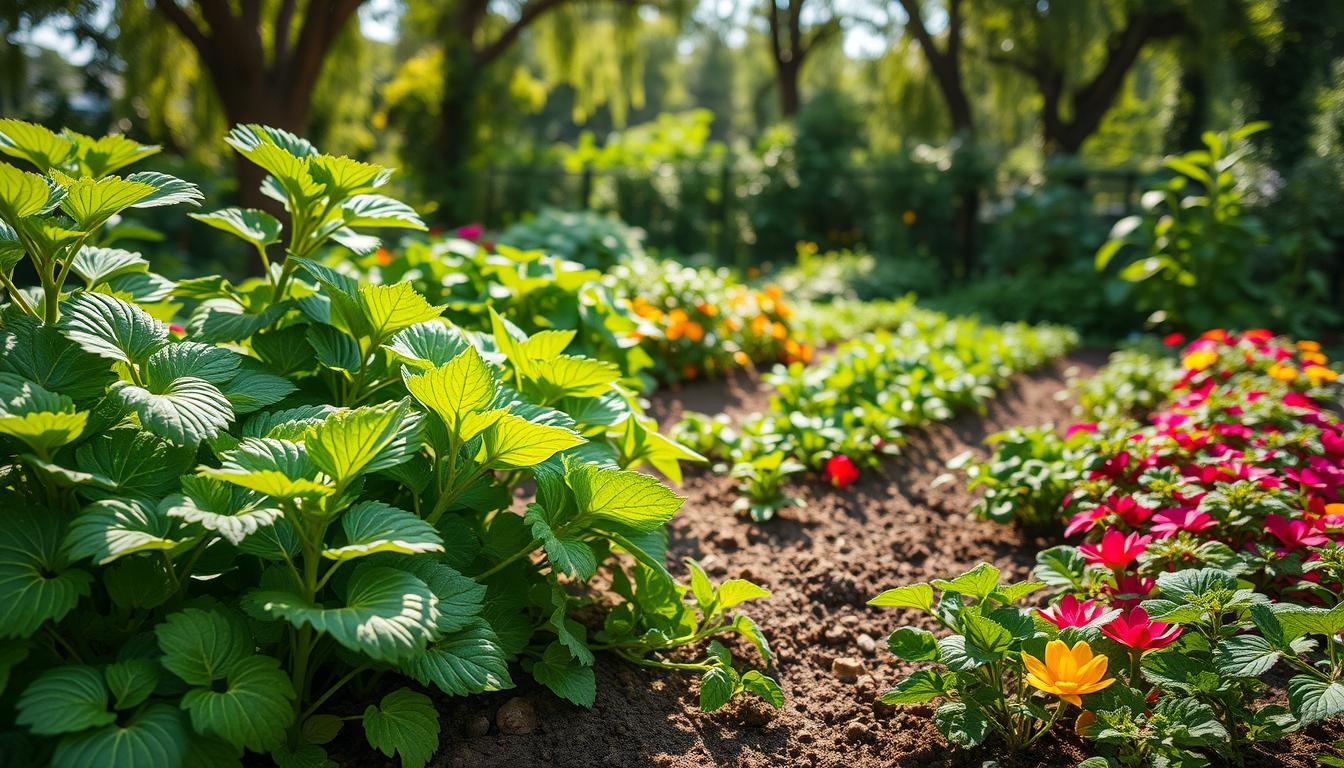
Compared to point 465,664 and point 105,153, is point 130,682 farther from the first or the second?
point 105,153

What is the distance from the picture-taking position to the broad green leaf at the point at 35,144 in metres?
1.64

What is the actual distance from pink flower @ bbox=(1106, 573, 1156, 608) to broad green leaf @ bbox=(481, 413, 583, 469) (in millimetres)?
1232

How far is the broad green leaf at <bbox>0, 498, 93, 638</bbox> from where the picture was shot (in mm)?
1157

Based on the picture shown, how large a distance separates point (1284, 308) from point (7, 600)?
723 centimetres

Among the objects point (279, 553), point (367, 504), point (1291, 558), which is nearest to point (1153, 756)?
point (1291, 558)

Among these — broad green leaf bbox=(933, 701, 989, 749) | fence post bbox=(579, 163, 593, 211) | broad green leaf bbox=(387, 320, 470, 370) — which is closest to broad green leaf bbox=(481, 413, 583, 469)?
broad green leaf bbox=(387, 320, 470, 370)

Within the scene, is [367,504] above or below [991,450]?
above

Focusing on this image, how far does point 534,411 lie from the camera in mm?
1619

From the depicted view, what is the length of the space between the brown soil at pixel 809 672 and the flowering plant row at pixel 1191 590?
6.0 inches

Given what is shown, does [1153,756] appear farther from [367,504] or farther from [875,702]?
[367,504]

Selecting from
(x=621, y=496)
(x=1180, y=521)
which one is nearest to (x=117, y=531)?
(x=621, y=496)

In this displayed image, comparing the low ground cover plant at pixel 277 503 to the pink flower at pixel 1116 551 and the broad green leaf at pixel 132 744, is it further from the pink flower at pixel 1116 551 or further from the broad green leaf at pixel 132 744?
the pink flower at pixel 1116 551

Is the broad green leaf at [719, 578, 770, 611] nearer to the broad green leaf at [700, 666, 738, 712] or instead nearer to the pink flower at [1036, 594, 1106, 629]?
the broad green leaf at [700, 666, 738, 712]

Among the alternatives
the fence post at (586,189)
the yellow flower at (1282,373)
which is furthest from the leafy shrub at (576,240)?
the fence post at (586,189)
